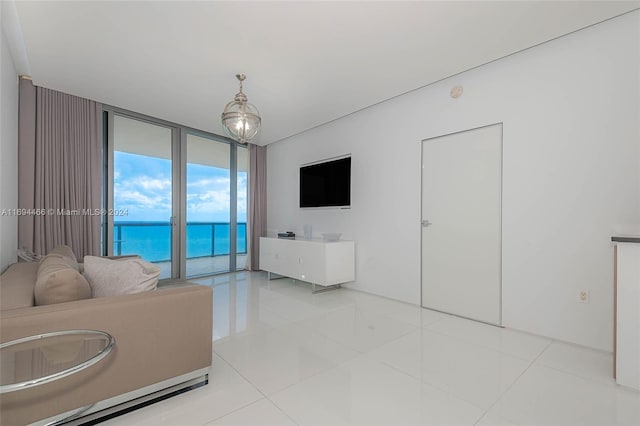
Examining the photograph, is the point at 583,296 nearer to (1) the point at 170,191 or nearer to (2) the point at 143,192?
(1) the point at 170,191

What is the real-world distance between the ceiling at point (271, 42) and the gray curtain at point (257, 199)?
2.07m

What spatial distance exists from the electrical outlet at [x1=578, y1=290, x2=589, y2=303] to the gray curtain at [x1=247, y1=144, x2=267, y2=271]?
4.60 m

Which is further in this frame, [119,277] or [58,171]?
[58,171]

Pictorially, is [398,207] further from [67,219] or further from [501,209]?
[67,219]

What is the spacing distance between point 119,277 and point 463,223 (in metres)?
3.01

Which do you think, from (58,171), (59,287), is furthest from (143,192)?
(59,287)

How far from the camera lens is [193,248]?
5.78 meters

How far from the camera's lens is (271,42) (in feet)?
8.09

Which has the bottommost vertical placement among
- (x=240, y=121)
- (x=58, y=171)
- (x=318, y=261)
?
(x=318, y=261)

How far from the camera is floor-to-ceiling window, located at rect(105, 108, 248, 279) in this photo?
4.09 meters

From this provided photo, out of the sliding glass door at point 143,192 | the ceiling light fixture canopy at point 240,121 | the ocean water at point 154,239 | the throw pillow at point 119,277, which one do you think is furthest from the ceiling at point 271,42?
the ocean water at point 154,239

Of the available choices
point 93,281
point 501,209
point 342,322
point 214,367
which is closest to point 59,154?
point 93,281

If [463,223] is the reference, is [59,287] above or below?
below

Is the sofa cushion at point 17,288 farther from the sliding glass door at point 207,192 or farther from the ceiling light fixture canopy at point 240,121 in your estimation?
the sliding glass door at point 207,192
